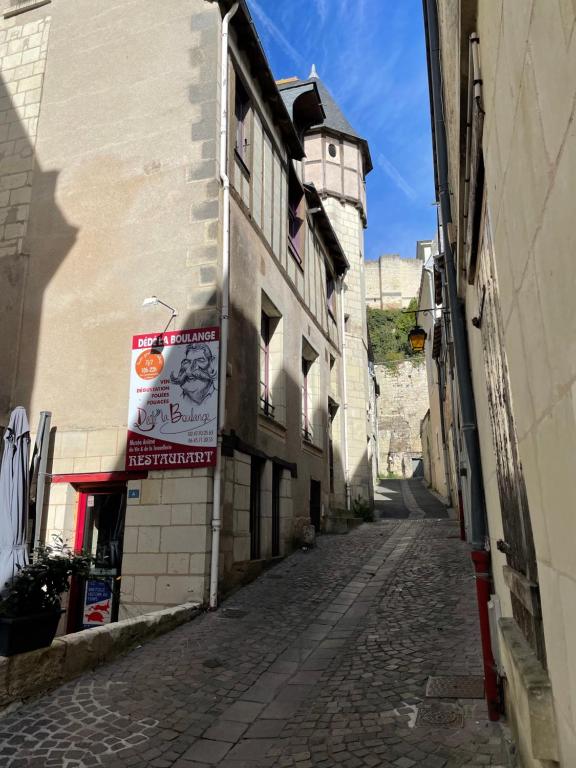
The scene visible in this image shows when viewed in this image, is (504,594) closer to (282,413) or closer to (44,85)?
(282,413)

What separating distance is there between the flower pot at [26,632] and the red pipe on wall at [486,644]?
10.4 feet

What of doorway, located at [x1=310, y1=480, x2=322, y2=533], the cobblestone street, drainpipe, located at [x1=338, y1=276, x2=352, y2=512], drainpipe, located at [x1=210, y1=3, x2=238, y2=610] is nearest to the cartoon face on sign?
drainpipe, located at [x1=210, y1=3, x2=238, y2=610]

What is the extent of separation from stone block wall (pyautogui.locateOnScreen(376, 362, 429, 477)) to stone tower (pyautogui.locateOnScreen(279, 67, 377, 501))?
18816mm

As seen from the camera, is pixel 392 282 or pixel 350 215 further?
pixel 392 282

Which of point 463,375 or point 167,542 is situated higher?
point 463,375

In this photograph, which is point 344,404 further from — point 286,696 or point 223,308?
point 286,696

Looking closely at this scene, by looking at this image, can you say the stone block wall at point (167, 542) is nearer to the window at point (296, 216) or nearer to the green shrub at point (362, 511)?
the window at point (296, 216)

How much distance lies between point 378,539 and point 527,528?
33.1 ft

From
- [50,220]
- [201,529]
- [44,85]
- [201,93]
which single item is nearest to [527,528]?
[201,529]

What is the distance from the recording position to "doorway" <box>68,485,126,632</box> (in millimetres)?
7754

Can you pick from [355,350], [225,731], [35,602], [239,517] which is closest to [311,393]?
[355,350]

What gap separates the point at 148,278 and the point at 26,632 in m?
5.32

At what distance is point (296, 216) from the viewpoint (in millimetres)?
13273

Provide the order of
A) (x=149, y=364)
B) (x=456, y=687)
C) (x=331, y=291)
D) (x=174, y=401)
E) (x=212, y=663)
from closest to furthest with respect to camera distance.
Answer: (x=456, y=687), (x=212, y=663), (x=174, y=401), (x=149, y=364), (x=331, y=291)
